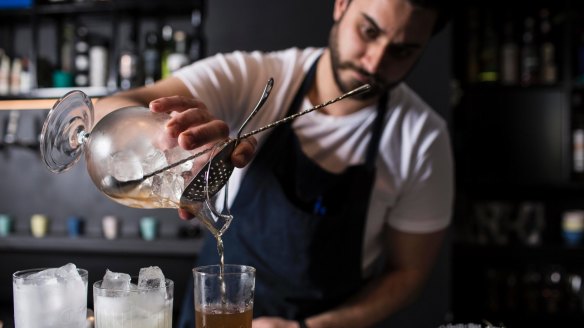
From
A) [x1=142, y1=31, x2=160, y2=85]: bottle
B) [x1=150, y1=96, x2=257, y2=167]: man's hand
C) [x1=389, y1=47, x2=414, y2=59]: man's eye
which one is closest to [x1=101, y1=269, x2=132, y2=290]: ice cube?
[x1=150, y1=96, x2=257, y2=167]: man's hand

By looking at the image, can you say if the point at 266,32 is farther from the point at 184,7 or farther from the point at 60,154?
the point at 60,154

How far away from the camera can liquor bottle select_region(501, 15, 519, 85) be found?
294cm

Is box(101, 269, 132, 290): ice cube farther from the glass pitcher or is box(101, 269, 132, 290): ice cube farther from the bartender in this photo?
the bartender

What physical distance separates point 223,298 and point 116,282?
181 millimetres

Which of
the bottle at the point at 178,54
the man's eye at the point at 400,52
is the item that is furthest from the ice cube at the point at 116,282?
the bottle at the point at 178,54

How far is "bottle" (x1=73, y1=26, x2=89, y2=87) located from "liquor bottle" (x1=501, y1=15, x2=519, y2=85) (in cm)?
224

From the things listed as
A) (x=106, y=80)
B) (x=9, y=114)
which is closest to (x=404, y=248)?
(x=106, y=80)

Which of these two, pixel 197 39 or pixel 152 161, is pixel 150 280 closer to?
pixel 152 161

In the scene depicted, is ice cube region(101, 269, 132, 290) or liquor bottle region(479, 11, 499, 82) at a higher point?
liquor bottle region(479, 11, 499, 82)

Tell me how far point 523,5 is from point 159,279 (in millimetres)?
2767

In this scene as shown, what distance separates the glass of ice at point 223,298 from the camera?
89cm

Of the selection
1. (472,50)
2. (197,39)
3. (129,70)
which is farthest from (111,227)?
(472,50)

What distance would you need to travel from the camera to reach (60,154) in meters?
0.98

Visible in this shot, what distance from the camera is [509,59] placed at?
116 inches
